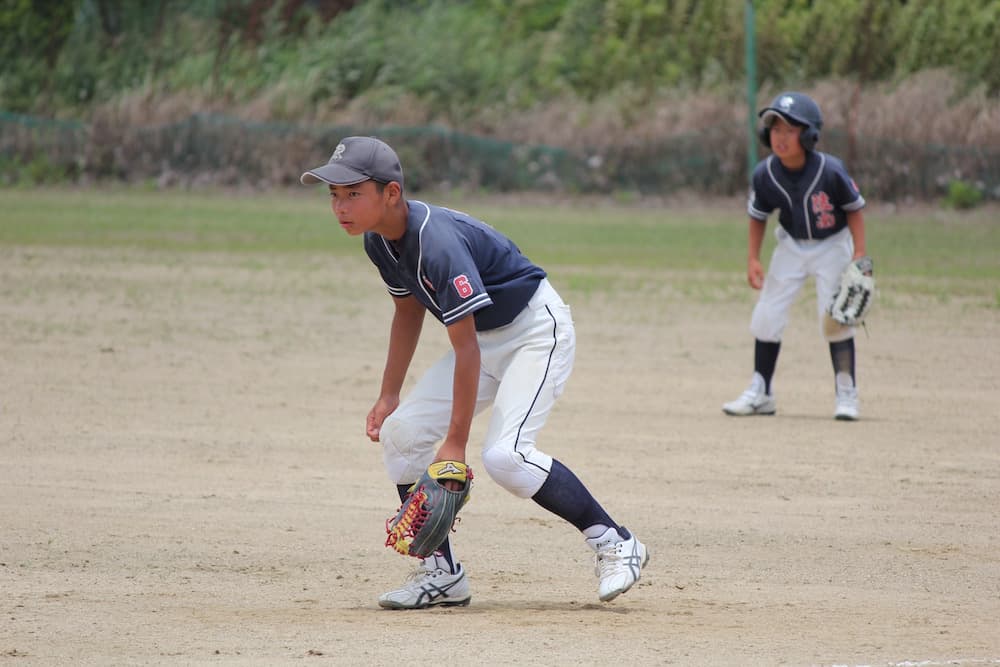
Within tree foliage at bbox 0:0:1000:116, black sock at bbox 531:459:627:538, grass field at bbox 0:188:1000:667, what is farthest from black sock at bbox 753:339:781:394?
tree foliage at bbox 0:0:1000:116

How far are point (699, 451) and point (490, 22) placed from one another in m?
30.8

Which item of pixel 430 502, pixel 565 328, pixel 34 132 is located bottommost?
pixel 34 132

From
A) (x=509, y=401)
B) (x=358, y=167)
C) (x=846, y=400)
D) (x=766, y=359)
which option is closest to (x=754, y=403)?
(x=766, y=359)

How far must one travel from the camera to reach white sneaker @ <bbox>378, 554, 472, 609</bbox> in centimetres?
489

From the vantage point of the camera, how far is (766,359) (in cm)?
895

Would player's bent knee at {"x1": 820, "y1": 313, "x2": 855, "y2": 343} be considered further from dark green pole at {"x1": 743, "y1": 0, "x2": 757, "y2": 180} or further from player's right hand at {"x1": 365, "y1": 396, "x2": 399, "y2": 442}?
dark green pole at {"x1": 743, "y1": 0, "x2": 757, "y2": 180}

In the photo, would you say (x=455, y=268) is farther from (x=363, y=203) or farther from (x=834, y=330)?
(x=834, y=330)

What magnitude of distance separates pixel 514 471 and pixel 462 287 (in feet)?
2.05

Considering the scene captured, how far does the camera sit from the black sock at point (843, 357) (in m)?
8.75

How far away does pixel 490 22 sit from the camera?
37312mm

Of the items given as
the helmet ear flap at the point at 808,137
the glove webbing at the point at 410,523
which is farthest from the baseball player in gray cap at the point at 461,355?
the helmet ear flap at the point at 808,137

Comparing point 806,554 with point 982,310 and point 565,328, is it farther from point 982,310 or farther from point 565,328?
point 982,310

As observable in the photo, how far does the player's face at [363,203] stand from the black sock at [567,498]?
99 centimetres

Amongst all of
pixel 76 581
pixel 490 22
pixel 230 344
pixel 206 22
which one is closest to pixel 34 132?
pixel 206 22
